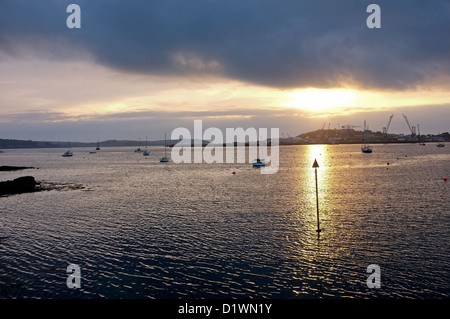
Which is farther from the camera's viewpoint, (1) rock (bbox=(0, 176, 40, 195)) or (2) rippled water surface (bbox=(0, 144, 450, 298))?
(1) rock (bbox=(0, 176, 40, 195))

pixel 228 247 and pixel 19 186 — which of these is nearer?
pixel 228 247

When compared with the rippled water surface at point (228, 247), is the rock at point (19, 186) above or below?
above

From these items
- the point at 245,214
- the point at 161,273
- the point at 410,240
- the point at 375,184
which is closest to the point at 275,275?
the point at 161,273

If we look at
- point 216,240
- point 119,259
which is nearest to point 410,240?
point 216,240

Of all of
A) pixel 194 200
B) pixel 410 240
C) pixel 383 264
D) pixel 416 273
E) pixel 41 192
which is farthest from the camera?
pixel 41 192

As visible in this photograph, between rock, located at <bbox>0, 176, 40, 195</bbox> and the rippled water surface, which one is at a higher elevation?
rock, located at <bbox>0, 176, 40, 195</bbox>

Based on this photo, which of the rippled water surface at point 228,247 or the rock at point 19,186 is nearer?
the rippled water surface at point 228,247

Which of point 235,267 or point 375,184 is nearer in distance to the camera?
point 235,267

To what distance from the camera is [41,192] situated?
65.6 m

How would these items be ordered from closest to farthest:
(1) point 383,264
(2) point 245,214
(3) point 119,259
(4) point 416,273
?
(4) point 416,273 → (1) point 383,264 → (3) point 119,259 → (2) point 245,214

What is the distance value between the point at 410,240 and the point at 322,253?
8.62 metres

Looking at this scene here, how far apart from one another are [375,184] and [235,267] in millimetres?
53873

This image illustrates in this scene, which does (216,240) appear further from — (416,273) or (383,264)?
(416,273)

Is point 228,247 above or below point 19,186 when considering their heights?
below
